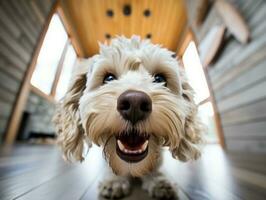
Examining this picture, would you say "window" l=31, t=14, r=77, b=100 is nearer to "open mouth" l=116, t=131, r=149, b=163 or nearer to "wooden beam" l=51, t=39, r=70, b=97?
"wooden beam" l=51, t=39, r=70, b=97

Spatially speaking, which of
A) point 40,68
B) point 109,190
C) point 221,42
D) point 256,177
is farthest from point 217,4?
point 40,68

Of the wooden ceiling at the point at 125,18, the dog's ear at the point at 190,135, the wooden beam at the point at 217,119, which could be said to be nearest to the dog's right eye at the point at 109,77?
the dog's ear at the point at 190,135

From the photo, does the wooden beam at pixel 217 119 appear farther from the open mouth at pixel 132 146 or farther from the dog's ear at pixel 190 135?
the open mouth at pixel 132 146

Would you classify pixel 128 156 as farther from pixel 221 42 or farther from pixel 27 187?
pixel 221 42

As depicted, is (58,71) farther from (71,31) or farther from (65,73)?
(71,31)

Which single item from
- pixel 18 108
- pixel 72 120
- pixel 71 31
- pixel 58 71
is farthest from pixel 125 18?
pixel 72 120

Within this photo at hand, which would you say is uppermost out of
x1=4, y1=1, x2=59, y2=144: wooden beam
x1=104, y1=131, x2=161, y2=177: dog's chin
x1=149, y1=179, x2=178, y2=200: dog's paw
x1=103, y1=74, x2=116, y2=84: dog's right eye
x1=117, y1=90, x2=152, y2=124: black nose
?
x1=4, y1=1, x2=59, y2=144: wooden beam

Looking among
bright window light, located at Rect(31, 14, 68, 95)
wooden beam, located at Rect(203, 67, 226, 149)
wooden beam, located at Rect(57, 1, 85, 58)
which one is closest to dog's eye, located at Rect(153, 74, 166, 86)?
wooden beam, located at Rect(203, 67, 226, 149)

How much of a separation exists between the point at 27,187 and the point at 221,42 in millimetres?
3049

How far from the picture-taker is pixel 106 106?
2.56 ft

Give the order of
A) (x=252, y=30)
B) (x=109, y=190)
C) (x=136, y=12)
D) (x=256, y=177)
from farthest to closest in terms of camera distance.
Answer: (x=136, y=12)
(x=252, y=30)
(x=256, y=177)
(x=109, y=190)

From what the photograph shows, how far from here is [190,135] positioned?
1.10 meters

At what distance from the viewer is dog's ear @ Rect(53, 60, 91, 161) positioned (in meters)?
1.10

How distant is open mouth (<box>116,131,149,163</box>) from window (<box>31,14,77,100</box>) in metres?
3.75
